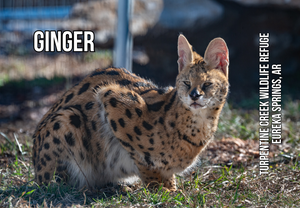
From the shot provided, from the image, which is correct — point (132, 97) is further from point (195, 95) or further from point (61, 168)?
point (61, 168)

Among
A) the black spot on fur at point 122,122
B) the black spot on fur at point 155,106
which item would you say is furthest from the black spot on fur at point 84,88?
the black spot on fur at point 155,106

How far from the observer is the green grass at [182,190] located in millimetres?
3188

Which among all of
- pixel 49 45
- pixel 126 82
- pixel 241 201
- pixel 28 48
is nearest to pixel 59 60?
pixel 28 48

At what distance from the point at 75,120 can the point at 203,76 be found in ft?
4.47

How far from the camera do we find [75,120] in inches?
141

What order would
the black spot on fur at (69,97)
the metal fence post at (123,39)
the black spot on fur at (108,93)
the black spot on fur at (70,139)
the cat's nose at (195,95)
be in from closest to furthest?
1. the cat's nose at (195,95)
2. the black spot on fur at (70,139)
3. the black spot on fur at (108,93)
4. the black spot on fur at (69,97)
5. the metal fence post at (123,39)

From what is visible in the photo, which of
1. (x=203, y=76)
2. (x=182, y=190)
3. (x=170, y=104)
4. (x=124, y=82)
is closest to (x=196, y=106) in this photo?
(x=203, y=76)

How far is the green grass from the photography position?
319 cm

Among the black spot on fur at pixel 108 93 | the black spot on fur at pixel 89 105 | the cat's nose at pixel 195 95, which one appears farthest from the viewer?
the black spot on fur at pixel 89 105

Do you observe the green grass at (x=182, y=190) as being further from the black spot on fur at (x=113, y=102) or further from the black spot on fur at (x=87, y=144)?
the black spot on fur at (x=113, y=102)

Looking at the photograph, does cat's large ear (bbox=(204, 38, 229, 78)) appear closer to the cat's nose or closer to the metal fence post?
the cat's nose

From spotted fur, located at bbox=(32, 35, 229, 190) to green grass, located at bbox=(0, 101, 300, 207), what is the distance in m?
0.18

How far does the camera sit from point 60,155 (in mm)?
3488

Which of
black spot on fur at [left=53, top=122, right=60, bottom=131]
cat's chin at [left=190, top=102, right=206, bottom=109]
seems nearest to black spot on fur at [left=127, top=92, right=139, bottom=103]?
cat's chin at [left=190, top=102, right=206, bottom=109]
